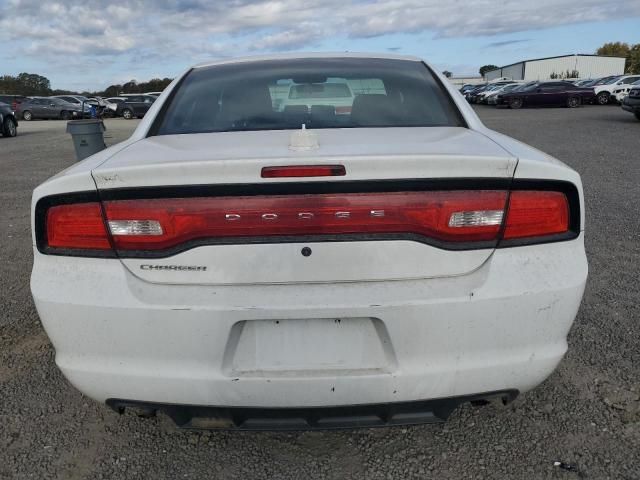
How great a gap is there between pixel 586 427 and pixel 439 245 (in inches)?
49.8

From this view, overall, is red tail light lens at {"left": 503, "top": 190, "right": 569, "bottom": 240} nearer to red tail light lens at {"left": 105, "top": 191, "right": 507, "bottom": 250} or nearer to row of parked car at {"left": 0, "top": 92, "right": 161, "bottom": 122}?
red tail light lens at {"left": 105, "top": 191, "right": 507, "bottom": 250}

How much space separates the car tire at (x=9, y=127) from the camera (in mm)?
19453

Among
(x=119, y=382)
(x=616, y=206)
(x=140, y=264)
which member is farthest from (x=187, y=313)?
(x=616, y=206)

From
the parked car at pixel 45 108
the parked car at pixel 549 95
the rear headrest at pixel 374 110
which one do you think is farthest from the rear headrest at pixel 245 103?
the parked car at pixel 45 108

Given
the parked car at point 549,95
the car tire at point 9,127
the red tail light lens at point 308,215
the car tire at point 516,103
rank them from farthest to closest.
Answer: the car tire at point 516,103, the parked car at point 549,95, the car tire at point 9,127, the red tail light lens at point 308,215

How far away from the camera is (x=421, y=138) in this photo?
6.78 ft

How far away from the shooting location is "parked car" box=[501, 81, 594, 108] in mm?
31188

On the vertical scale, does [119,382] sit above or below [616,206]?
above

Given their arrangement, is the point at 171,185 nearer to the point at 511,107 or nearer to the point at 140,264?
the point at 140,264

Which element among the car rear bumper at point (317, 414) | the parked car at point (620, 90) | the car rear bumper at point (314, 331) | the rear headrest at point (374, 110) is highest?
the rear headrest at point (374, 110)

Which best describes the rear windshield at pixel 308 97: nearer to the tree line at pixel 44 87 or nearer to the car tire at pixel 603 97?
the car tire at pixel 603 97

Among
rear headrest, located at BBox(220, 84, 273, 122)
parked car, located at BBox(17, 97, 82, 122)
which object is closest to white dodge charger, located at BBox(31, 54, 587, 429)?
rear headrest, located at BBox(220, 84, 273, 122)

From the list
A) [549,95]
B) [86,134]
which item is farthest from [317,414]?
[549,95]

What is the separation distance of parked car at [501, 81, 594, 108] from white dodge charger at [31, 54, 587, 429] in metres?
33.4
